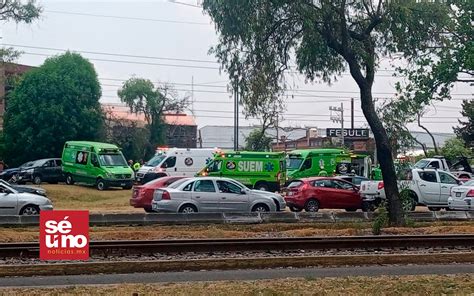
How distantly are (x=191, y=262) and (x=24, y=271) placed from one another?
3161mm

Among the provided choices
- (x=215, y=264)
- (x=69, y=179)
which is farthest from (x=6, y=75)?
(x=215, y=264)

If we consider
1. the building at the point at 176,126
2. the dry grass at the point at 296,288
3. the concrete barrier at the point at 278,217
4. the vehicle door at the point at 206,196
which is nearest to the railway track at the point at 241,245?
the dry grass at the point at 296,288

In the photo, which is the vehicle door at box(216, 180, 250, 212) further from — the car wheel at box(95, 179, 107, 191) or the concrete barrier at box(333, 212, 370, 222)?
the car wheel at box(95, 179, 107, 191)

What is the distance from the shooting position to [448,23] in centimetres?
2330

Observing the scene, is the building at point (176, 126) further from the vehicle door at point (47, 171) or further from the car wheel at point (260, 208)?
the car wheel at point (260, 208)

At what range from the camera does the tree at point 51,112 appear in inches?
2083

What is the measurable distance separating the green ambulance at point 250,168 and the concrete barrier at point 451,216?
39.4ft

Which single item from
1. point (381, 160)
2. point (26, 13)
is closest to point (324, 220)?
point (381, 160)

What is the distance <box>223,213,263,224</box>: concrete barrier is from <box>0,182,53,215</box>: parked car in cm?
631

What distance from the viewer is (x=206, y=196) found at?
964 inches

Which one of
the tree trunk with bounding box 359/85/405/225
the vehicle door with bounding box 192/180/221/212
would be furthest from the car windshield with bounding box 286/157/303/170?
the tree trunk with bounding box 359/85/405/225

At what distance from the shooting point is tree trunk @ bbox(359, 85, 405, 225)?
2267 cm

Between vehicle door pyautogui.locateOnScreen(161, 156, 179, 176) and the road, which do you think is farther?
vehicle door pyautogui.locateOnScreen(161, 156, 179, 176)

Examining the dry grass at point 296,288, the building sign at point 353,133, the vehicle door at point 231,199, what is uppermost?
the building sign at point 353,133
